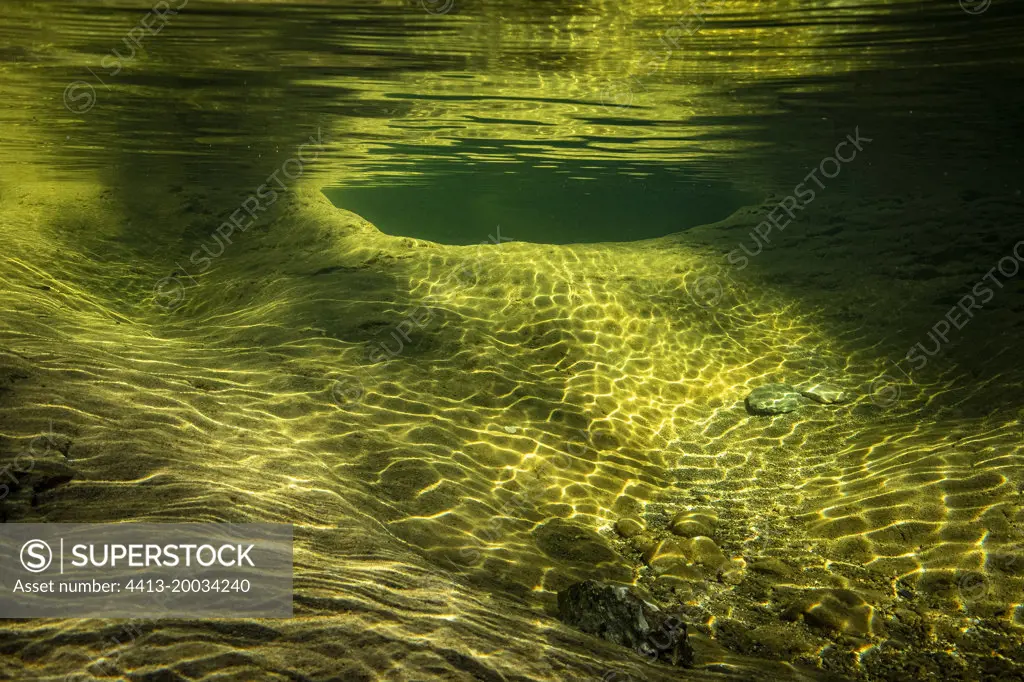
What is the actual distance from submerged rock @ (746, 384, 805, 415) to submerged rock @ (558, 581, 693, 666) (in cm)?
663

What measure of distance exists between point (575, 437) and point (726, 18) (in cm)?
700

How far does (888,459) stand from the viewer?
299 inches

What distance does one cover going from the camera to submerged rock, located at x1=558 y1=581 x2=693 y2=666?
3730 millimetres

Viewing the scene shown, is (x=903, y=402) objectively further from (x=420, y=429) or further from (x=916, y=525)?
(x=420, y=429)

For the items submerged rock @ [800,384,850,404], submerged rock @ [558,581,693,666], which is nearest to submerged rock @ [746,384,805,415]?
submerged rock @ [800,384,850,404]

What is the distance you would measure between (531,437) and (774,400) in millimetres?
4946

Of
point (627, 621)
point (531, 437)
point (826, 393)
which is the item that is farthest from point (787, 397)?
point (627, 621)

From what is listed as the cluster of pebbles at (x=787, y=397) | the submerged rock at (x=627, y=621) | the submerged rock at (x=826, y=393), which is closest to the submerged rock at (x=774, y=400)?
the cluster of pebbles at (x=787, y=397)

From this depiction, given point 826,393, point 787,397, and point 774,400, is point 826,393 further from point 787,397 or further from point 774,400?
point 774,400

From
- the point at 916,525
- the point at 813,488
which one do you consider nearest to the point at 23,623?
the point at 916,525

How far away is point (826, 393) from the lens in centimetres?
1018

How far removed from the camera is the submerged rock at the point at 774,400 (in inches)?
381

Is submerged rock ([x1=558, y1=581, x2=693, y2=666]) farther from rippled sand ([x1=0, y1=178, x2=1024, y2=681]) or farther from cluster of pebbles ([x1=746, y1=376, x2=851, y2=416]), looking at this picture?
cluster of pebbles ([x1=746, y1=376, x2=851, y2=416])

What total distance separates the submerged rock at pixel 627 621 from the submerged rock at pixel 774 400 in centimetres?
663
